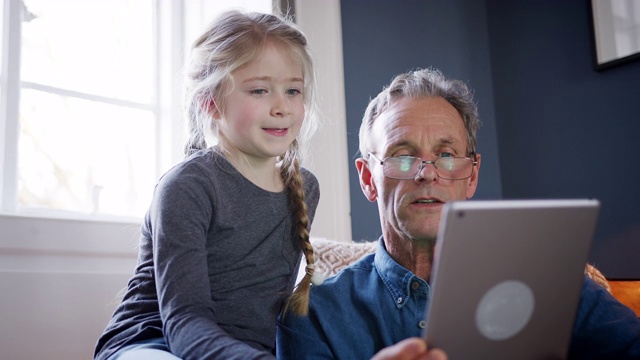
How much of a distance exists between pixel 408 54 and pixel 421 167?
4.94ft

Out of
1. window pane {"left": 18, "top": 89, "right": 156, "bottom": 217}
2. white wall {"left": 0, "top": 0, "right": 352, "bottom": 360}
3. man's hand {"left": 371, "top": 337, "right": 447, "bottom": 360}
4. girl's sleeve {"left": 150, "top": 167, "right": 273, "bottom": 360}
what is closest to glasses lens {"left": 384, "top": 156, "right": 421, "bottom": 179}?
girl's sleeve {"left": 150, "top": 167, "right": 273, "bottom": 360}

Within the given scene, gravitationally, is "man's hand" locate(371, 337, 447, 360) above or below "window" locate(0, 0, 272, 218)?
below

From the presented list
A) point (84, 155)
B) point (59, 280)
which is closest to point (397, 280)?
point (59, 280)

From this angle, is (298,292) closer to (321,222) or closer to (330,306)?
(330,306)

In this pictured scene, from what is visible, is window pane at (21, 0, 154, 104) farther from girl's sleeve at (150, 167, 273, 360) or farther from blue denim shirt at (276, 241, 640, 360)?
blue denim shirt at (276, 241, 640, 360)

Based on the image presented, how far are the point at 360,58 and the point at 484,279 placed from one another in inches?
75.5

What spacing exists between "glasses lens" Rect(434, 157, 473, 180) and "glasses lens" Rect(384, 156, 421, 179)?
0.15 ft

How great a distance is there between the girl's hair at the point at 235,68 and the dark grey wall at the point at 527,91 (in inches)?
40.0

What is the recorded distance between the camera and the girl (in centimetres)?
122

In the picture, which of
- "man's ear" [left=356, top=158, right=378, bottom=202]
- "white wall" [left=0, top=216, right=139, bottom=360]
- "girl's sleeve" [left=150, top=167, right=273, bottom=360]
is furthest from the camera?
"white wall" [left=0, top=216, right=139, bottom=360]

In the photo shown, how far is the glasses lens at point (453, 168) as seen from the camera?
1392 millimetres

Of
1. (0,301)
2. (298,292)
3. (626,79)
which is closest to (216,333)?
(298,292)

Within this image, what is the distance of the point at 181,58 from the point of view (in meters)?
2.52

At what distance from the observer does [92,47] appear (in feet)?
7.89
